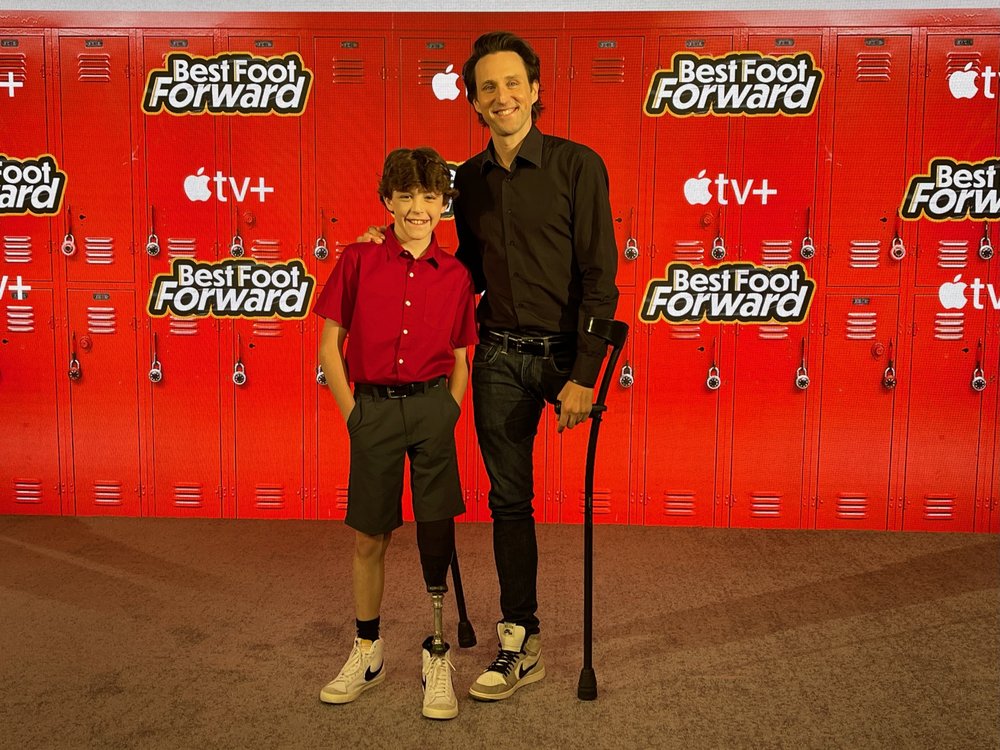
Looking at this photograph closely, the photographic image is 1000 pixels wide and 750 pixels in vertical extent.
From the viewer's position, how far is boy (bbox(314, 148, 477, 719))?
238cm

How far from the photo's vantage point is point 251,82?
13.2 feet

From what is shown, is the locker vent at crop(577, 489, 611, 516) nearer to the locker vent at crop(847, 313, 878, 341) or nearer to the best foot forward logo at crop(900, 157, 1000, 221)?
the locker vent at crop(847, 313, 878, 341)

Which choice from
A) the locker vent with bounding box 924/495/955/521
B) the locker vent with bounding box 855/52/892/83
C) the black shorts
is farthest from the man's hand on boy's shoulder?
the locker vent with bounding box 924/495/955/521

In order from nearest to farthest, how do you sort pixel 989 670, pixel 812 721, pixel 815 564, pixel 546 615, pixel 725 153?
pixel 812 721
pixel 989 670
pixel 546 615
pixel 815 564
pixel 725 153

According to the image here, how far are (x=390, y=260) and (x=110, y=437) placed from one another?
95.3 inches

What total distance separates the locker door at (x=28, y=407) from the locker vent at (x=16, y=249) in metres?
0.15

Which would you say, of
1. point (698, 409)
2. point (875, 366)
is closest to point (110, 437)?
point (698, 409)

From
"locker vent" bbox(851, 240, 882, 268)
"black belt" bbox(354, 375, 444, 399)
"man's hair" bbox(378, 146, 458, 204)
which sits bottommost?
"black belt" bbox(354, 375, 444, 399)

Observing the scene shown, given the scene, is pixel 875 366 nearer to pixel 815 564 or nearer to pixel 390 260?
pixel 815 564

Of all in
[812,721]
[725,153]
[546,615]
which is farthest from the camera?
[725,153]

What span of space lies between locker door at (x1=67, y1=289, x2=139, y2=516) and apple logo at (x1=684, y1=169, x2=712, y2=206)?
2.50m

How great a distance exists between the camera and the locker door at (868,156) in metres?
3.92

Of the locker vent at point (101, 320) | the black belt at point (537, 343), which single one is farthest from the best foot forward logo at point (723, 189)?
the locker vent at point (101, 320)

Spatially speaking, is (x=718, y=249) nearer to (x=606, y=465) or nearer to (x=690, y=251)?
(x=690, y=251)
